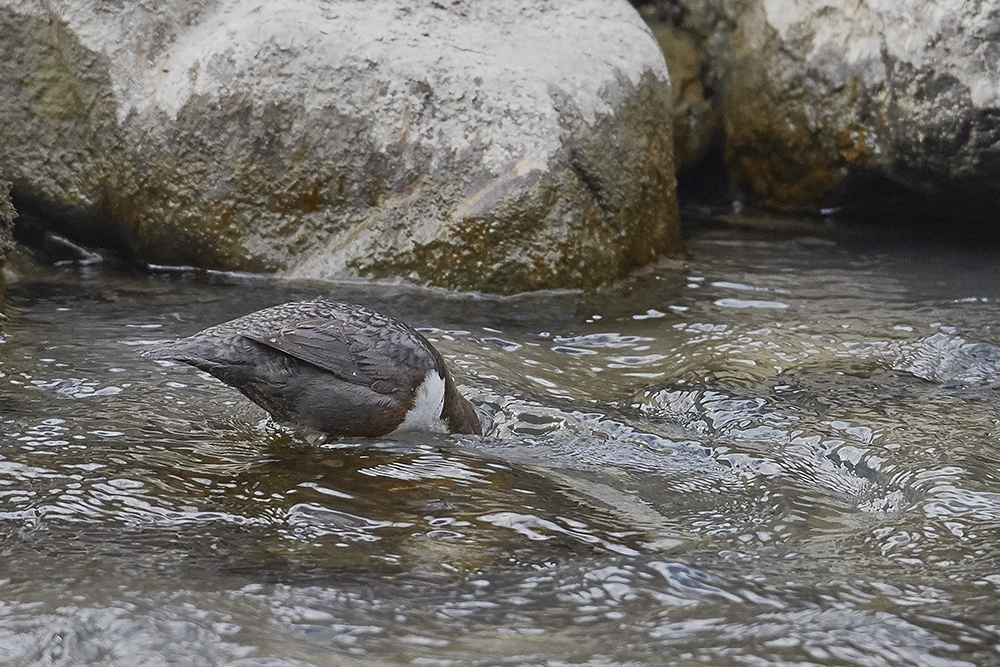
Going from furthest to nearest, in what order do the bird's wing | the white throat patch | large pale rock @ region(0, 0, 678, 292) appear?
large pale rock @ region(0, 0, 678, 292)
the white throat patch
the bird's wing

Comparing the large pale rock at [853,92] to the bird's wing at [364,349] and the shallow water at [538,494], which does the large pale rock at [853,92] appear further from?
the bird's wing at [364,349]

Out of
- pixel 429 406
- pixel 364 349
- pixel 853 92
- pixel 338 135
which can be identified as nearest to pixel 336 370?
pixel 364 349

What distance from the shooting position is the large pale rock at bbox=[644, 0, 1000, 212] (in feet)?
22.4

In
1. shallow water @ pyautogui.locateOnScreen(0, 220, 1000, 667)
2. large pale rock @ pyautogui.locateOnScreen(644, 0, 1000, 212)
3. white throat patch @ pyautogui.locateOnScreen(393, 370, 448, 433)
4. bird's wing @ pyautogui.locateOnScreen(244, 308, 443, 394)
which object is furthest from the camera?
large pale rock @ pyautogui.locateOnScreen(644, 0, 1000, 212)

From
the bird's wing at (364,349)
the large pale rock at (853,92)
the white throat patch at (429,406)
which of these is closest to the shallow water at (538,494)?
the white throat patch at (429,406)

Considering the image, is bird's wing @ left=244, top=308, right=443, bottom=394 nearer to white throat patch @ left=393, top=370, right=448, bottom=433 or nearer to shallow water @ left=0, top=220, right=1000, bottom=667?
white throat patch @ left=393, top=370, right=448, bottom=433

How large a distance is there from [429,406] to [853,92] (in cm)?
495

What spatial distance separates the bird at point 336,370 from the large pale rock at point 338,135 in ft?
6.30

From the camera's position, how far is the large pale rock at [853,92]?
22.4 feet

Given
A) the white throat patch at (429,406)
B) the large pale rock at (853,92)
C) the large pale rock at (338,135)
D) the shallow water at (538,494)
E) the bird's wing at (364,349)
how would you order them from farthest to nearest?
the large pale rock at (853,92) < the large pale rock at (338,135) < the white throat patch at (429,406) < the bird's wing at (364,349) < the shallow water at (538,494)

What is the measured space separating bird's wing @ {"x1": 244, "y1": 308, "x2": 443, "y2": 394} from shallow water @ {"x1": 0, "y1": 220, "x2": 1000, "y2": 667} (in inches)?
11.6

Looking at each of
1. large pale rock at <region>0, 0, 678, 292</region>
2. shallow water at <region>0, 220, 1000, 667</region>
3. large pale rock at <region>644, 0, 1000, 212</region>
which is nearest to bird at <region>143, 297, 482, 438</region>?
shallow water at <region>0, 220, 1000, 667</region>

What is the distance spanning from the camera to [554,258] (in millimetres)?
6234

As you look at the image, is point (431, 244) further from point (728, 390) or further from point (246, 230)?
point (728, 390)
